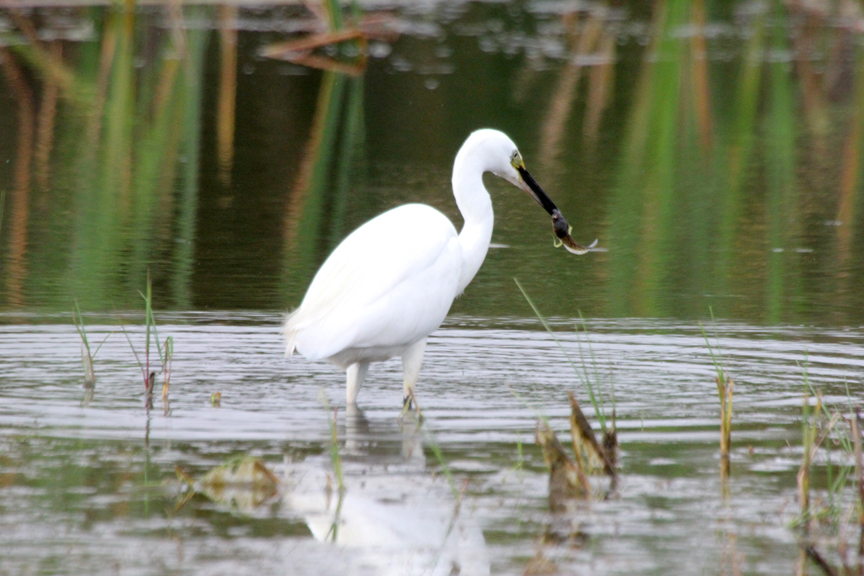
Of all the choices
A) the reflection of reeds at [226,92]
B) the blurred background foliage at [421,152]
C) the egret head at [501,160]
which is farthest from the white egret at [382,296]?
the reflection of reeds at [226,92]

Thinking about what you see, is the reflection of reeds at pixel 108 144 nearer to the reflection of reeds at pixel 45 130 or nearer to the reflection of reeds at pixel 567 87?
the reflection of reeds at pixel 45 130

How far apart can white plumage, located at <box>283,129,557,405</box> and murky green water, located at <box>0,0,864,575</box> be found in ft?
0.87

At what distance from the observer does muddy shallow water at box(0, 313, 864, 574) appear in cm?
414

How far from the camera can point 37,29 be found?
21.9 metres

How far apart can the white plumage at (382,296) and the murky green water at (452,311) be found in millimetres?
266

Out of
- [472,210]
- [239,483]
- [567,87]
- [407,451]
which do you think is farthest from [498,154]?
[567,87]

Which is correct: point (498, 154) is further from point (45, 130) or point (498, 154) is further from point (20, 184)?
point (45, 130)

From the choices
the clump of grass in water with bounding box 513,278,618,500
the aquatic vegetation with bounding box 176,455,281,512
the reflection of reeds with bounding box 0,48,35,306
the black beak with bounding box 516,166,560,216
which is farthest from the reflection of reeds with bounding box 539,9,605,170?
the aquatic vegetation with bounding box 176,455,281,512

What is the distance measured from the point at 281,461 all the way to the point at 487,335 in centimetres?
251

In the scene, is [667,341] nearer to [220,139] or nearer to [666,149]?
[666,149]

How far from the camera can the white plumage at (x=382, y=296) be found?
6.01 m

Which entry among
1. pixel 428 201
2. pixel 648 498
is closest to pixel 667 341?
pixel 648 498

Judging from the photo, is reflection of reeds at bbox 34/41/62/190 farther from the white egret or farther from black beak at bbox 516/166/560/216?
the white egret

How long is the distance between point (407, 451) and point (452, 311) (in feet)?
9.15
